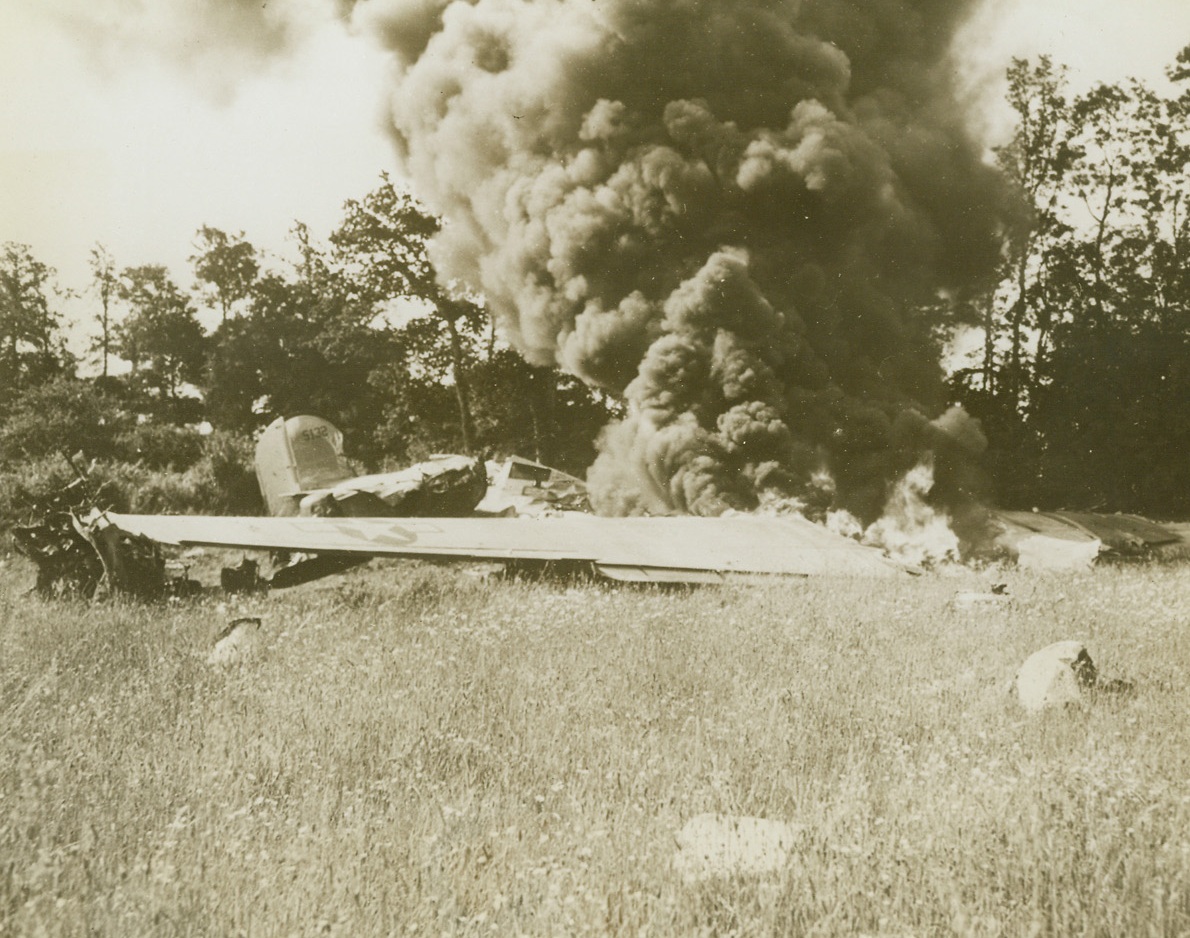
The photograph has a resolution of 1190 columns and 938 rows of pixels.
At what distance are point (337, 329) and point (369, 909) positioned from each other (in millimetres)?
32835

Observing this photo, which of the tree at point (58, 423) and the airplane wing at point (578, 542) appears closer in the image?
the airplane wing at point (578, 542)

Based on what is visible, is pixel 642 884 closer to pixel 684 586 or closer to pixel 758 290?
pixel 684 586

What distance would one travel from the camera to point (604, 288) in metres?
19.0

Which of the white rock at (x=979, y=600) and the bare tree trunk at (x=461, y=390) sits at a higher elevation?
the bare tree trunk at (x=461, y=390)

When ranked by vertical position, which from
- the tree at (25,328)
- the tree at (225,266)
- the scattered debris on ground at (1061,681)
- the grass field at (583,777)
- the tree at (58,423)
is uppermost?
the tree at (225,266)

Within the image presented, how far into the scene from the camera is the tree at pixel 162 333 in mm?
34562

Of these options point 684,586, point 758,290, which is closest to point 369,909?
point 684,586

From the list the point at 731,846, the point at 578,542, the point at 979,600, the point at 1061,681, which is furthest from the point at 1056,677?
the point at 578,542

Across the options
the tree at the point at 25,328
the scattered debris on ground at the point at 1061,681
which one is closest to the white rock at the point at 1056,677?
the scattered debris on ground at the point at 1061,681

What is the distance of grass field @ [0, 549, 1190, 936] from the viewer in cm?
294

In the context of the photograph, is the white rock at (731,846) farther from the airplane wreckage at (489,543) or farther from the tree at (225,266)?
the tree at (225,266)

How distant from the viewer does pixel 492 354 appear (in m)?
31.2

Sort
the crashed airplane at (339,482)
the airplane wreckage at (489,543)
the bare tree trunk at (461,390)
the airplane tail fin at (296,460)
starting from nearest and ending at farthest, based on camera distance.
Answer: the airplane wreckage at (489,543), the crashed airplane at (339,482), the airplane tail fin at (296,460), the bare tree trunk at (461,390)

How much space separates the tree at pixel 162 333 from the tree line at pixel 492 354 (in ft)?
0.27
